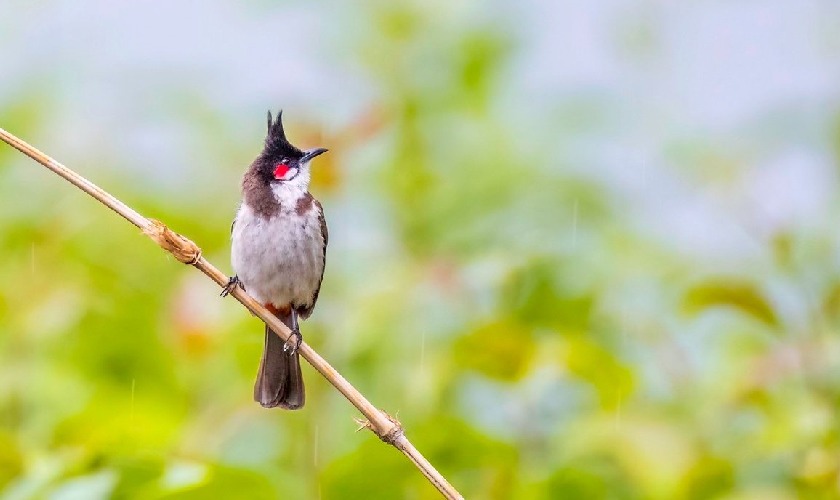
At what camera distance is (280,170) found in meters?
3.16

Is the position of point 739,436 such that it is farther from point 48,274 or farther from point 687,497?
point 48,274

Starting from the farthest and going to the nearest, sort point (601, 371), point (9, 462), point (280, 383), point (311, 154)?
1. point (311, 154)
2. point (280, 383)
3. point (601, 371)
4. point (9, 462)

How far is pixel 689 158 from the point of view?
3.62 metres

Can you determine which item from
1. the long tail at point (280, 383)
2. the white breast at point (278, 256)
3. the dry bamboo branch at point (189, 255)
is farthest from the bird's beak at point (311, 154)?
the dry bamboo branch at point (189, 255)

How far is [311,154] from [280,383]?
58 cm

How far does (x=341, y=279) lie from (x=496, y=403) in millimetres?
632

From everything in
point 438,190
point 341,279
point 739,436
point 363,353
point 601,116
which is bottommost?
point 739,436

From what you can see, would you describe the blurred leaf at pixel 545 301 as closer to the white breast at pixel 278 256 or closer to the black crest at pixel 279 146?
the white breast at pixel 278 256

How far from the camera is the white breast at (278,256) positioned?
3.21 meters

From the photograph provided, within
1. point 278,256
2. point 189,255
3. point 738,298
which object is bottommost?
point 189,255

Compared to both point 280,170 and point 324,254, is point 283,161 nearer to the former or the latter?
point 280,170

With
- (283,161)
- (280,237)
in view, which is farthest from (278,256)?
(283,161)

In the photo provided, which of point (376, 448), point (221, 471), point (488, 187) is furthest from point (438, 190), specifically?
point (221, 471)

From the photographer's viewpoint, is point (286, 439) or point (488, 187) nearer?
point (286, 439)
